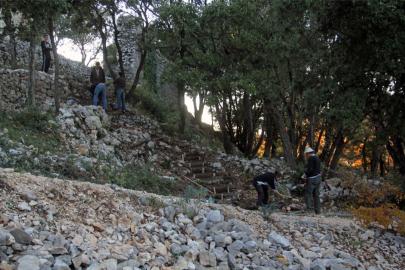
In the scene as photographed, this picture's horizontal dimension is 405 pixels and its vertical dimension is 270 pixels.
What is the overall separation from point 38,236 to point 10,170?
2.28 metres

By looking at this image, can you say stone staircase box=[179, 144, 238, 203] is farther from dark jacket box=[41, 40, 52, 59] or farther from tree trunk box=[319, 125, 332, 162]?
dark jacket box=[41, 40, 52, 59]

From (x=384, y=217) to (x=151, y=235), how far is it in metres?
5.70

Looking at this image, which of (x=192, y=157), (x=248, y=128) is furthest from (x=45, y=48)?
(x=248, y=128)

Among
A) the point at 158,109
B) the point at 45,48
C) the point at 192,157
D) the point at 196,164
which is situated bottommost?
the point at 196,164

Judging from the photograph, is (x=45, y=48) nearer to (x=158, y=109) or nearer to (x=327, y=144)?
(x=158, y=109)

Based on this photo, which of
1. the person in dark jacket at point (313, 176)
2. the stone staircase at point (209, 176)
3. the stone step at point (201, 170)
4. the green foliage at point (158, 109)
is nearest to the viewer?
the person in dark jacket at point (313, 176)

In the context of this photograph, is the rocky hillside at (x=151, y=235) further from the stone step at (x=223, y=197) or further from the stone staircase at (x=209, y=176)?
the stone staircase at (x=209, y=176)

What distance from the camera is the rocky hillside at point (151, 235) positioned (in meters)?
5.93

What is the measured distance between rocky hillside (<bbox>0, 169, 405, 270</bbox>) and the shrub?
1.45ft

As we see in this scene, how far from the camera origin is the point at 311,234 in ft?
31.5

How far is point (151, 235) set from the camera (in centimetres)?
728

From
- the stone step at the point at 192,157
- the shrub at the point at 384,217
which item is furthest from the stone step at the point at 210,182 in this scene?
the shrub at the point at 384,217

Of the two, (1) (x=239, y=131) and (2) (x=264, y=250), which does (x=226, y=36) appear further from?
(2) (x=264, y=250)

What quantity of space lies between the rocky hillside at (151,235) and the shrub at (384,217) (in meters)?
0.44
